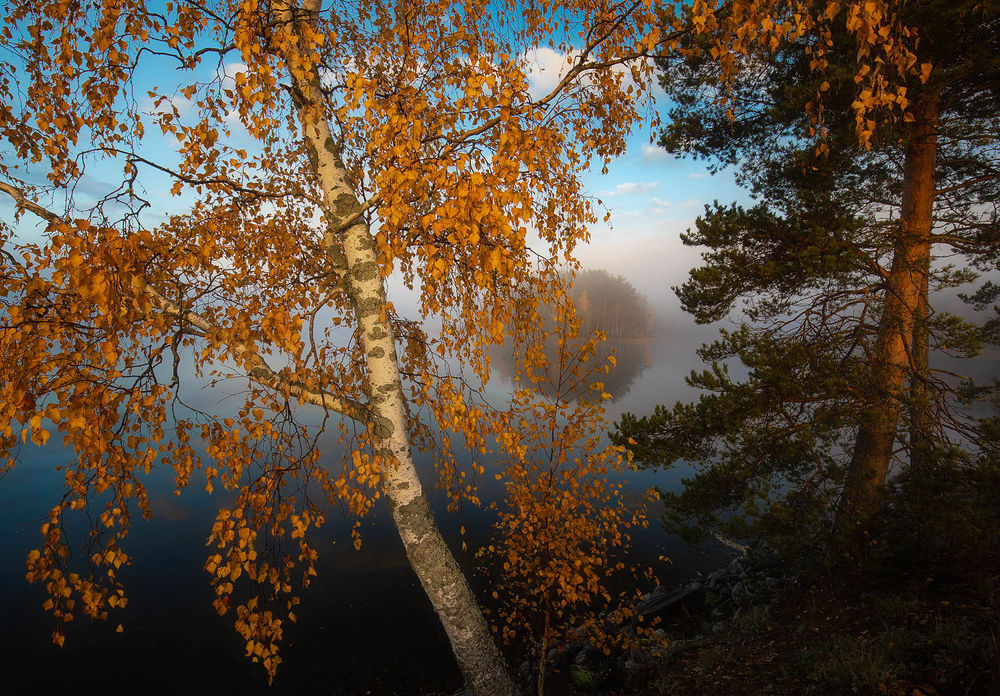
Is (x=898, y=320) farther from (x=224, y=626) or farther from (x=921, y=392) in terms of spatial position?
(x=224, y=626)

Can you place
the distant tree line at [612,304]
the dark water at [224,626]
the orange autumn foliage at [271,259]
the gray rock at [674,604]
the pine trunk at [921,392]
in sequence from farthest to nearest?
the distant tree line at [612,304] < the gray rock at [674,604] < the dark water at [224,626] < the pine trunk at [921,392] < the orange autumn foliage at [271,259]

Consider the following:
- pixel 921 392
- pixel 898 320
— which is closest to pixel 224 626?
pixel 921 392

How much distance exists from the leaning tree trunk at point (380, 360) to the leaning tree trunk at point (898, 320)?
6.13m

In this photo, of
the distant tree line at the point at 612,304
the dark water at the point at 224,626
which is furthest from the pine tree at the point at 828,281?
the distant tree line at the point at 612,304

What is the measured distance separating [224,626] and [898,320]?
50.5 feet

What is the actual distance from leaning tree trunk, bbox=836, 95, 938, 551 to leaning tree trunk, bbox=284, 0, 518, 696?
6.13 metres

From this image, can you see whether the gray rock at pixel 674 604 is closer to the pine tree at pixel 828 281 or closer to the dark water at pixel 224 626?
the dark water at pixel 224 626

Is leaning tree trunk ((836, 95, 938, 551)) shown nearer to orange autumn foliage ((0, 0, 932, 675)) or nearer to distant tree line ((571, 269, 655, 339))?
orange autumn foliage ((0, 0, 932, 675))

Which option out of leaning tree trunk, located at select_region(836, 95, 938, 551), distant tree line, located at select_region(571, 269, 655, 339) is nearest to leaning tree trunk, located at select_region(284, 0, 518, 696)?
leaning tree trunk, located at select_region(836, 95, 938, 551)

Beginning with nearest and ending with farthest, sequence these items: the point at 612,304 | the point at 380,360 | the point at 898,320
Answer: the point at 380,360
the point at 898,320
the point at 612,304

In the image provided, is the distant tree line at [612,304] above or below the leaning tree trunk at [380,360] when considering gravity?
above

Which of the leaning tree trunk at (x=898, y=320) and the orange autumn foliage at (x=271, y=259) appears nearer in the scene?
the orange autumn foliage at (x=271, y=259)

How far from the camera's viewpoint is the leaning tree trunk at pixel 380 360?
3.91 m

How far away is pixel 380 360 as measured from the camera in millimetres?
3955
